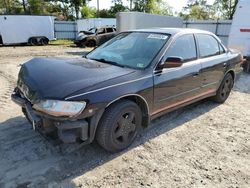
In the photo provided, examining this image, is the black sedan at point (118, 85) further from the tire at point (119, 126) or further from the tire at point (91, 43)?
the tire at point (91, 43)

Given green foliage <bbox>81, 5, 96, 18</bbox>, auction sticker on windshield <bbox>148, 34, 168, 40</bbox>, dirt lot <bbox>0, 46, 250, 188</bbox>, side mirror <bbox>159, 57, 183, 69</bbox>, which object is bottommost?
dirt lot <bbox>0, 46, 250, 188</bbox>

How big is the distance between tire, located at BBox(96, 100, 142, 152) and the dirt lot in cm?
17

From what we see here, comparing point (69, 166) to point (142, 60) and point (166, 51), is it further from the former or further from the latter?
point (166, 51)

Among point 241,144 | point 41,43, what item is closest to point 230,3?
point 41,43

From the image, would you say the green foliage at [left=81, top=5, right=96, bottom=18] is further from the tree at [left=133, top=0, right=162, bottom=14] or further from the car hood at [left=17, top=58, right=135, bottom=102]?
the car hood at [left=17, top=58, right=135, bottom=102]

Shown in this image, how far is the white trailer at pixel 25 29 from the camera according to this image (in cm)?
1806

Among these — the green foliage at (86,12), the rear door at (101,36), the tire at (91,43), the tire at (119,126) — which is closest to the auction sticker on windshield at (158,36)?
the tire at (119,126)

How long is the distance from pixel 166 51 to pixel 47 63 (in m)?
1.80

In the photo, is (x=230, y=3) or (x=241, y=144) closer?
(x=241, y=144)

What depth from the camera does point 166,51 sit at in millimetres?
3840

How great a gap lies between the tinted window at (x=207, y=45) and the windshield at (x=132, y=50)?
0.99m

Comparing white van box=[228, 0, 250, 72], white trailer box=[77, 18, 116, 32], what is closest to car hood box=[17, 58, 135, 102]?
white van box=[228, 0, 250, 72]

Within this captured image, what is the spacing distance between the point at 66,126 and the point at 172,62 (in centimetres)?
177

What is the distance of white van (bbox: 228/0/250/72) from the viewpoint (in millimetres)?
9242
